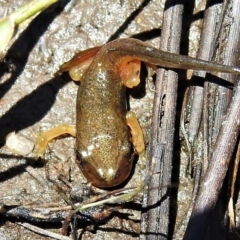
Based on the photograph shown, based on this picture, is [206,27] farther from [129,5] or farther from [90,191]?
[90,191]

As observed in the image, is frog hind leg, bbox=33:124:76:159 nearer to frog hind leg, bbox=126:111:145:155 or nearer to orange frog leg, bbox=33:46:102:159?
orange frog leg, bbox=33:46:102:159

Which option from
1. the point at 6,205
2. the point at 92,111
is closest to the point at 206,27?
the point at 92,111

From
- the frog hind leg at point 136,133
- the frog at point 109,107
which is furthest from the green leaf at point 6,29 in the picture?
the frog hind leg at point 136,133

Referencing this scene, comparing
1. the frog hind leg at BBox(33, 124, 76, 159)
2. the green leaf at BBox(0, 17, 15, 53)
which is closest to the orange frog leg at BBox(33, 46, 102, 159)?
the frog hind leg at BBox(33, 124, 76, 159)

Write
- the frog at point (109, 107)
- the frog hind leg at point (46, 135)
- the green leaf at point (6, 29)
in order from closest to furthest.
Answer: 1. the green leaf at point (6, 29)
2. the frog at point (109, 107)
3. the frog hind leg at point (46, 135)

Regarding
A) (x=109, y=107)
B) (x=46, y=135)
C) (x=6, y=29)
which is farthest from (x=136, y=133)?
(x=6, y=29)

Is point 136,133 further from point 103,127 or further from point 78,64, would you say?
point 78,64

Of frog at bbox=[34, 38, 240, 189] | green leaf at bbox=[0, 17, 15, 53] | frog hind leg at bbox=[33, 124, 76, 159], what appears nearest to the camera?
green leaf at bbox=[0, 17, 15, 53]

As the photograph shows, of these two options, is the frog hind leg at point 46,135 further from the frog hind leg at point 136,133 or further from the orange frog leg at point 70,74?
the frog hind leg at point 136,133
